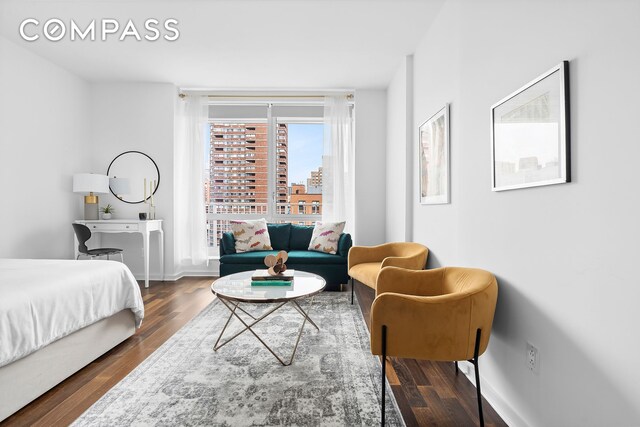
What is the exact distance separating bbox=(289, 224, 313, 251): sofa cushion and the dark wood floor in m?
2.05

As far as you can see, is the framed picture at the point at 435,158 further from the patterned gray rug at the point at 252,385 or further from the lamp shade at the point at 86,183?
the lamp shade at the point at 86,183

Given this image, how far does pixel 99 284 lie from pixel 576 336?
106 inches

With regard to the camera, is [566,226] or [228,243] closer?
[566,226]

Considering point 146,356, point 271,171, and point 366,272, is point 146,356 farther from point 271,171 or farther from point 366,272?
point 271,171

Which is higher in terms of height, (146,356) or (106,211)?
(106,211)

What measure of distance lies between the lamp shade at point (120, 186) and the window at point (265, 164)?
1088mm

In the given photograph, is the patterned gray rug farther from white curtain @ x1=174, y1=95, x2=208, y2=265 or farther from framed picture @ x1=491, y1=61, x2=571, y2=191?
white curtain @ x1=174, y1=95, x2=208, y2=265

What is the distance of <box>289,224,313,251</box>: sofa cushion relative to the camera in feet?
16.1

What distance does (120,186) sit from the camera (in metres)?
4.89

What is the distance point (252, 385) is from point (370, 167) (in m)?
3.72

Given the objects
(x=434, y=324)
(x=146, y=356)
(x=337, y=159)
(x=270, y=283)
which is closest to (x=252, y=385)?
(x=270, y=283)

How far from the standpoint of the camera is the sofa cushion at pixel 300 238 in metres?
4.92

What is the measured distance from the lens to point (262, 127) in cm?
554

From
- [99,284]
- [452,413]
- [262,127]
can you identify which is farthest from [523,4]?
[262,127]
